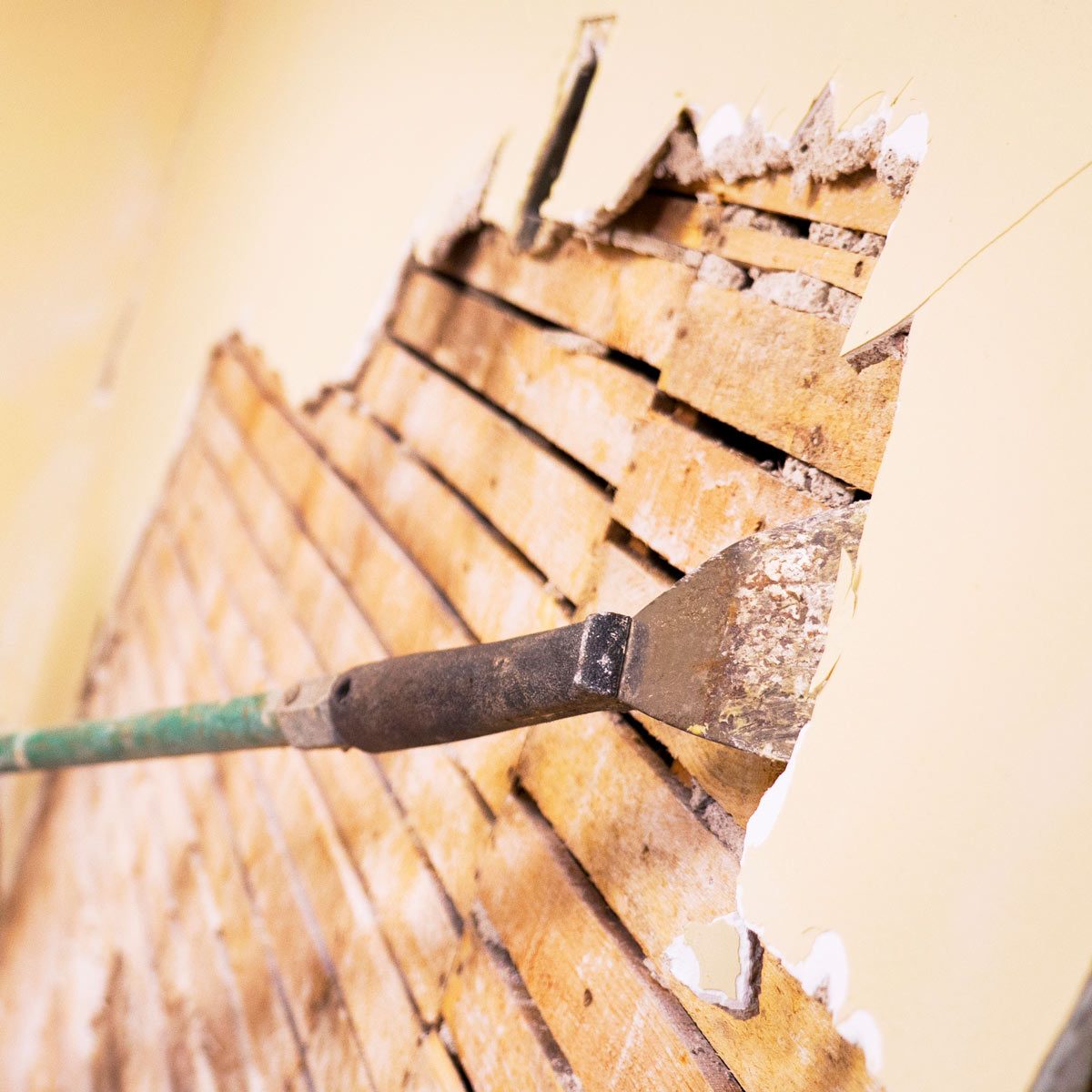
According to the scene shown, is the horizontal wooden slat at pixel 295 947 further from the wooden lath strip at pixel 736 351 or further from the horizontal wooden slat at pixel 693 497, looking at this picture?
the wooden lath strip at pixel 736 351

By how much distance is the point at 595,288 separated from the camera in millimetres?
1414

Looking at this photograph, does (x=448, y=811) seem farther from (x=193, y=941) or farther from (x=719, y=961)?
→ (x=193, y=941)

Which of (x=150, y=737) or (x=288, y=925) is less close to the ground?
(x=150, y=737)

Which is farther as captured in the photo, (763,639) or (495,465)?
(495,465)

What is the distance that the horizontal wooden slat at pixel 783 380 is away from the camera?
894 millimetres

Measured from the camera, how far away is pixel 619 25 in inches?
56.6

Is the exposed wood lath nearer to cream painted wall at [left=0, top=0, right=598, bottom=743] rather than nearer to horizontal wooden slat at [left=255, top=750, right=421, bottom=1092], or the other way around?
horizontal wooden slat at [left=255, top=750, right=421, bottom=1092]

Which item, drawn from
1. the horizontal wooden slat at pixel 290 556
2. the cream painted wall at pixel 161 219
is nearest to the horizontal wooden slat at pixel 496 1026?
the horizontal wooden slat at pixel 290 556

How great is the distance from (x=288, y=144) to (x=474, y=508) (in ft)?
6.14

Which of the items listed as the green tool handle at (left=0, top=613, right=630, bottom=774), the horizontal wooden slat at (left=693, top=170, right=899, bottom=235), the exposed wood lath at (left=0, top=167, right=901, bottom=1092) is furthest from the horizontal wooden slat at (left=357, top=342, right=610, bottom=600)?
the horizontal wooden slat at (left=693, top=170, right=899, bottom=235)

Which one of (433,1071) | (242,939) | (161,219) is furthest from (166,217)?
→ (433,1071)

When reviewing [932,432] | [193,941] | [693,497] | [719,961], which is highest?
[932,432]

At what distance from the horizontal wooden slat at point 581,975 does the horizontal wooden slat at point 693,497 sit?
404 millimetres

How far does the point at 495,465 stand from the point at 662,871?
2.48 feet
